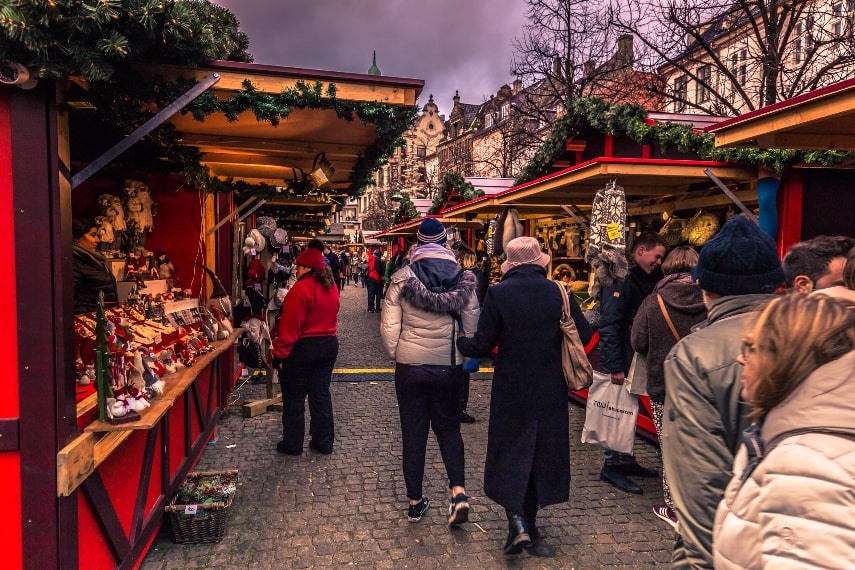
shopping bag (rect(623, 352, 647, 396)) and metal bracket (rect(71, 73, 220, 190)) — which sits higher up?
metal bracket (rect(71, 73, 220, 190))

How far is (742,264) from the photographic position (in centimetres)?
181

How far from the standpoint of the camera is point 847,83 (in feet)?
9.96

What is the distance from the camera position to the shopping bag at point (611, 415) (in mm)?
4359

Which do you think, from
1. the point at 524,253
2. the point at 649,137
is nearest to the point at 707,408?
the point at 524,253

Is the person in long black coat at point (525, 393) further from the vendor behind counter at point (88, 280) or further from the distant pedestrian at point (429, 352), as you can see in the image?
the vendor behind counter at point (88, 280)

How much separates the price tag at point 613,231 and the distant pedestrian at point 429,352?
6.25 feet

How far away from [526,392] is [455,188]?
950cm

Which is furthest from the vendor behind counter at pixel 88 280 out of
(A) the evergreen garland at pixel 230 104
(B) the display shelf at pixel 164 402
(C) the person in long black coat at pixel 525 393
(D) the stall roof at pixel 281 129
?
(C) the person in long black coat at pixel 525 393

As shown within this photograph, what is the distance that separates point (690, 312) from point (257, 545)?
3.19 m

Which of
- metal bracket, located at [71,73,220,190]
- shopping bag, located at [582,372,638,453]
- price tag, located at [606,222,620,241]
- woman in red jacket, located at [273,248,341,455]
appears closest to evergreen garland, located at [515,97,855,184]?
price tag, located at [606,222,620,241]

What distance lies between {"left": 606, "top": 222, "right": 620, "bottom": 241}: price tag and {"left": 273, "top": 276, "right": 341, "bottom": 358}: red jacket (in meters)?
2.62

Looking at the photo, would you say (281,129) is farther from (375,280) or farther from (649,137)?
(375,280)

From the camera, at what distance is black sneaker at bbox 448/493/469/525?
373 cm

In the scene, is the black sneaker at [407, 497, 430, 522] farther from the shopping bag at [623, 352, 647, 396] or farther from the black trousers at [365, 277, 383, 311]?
the black trousers at [365, 277, 383, 311]
